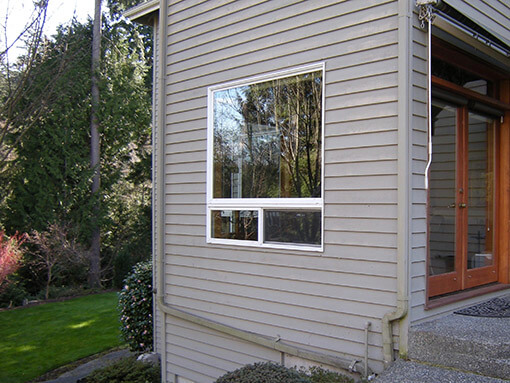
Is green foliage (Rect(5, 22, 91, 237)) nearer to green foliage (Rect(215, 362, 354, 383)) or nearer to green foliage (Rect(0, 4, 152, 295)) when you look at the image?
green foliage (Rect(0, 4, 152, 295))

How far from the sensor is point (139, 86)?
48.1ft

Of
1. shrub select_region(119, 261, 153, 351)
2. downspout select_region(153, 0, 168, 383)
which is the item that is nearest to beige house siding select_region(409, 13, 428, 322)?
downspout select_region(153, 0, 168, 383)

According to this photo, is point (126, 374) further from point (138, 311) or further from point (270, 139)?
point (270, 139)

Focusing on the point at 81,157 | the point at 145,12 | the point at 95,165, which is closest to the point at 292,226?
the point at 145,12

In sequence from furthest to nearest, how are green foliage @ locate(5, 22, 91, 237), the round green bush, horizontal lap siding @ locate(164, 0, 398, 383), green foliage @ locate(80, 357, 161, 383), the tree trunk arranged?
1. the tree trunk
2. green foliage @ locate(5, 22, 91, 237)
3. green foliage @ locate(80, 357, 161, 383)
4. horizontal lap siding @ locate(164, 0, 398, 383)
5. the round green bush

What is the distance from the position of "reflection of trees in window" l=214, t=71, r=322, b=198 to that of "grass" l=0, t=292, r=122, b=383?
14.6ft

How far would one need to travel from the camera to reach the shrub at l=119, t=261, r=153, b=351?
617 centimetres

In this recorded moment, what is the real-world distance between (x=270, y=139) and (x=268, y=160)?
20cm

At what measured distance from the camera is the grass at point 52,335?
275 inches

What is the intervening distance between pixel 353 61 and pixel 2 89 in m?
12.1

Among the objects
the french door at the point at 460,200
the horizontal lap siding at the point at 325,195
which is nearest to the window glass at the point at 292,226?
the horizontal lap siding at the point at 325,195

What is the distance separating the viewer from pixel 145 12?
572 cm

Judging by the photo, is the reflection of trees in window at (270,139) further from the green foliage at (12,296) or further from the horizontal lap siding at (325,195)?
the green foliage at (12,296)

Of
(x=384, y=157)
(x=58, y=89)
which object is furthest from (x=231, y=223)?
(x=58, y=89)
